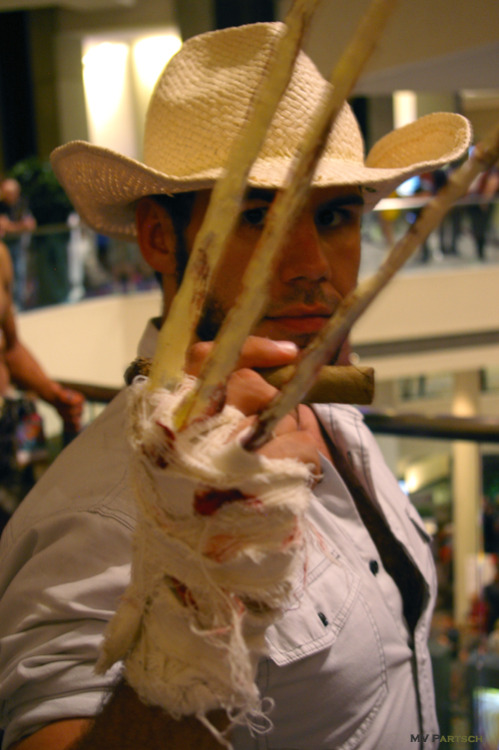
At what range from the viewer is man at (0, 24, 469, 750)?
500mm

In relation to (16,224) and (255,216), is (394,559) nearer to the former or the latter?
A: (255,216)

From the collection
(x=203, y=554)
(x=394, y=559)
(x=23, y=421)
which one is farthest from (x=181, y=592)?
(x=23, y=421)

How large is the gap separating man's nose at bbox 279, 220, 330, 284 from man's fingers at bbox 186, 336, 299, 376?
19cm

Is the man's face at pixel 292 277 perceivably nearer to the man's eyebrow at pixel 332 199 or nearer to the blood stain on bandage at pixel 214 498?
the man's eyebrow at pixel 332 199

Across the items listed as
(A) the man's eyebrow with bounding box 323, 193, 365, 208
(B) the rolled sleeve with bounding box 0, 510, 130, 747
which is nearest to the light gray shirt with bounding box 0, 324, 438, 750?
(B) the rolled sleeve with bounding box 0, 510, 130, 747

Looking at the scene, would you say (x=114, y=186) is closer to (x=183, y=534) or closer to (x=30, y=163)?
(x=183, y=534)

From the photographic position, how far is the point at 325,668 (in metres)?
0.61

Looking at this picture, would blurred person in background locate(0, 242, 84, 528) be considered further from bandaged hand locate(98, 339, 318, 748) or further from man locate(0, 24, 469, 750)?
bandaged hand locate(98, 339, 318, 748)

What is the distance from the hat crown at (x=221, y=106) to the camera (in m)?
0.65

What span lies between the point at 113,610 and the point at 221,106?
0.46 metres

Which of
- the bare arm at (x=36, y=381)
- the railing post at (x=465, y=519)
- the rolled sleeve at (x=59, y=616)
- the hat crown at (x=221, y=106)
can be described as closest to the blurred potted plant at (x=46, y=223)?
the bare arm at (x=36, y=381)

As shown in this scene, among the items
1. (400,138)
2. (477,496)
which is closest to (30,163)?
(477,496)

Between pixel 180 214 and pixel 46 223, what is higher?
pixel 180 214

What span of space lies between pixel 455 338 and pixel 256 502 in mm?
6582
